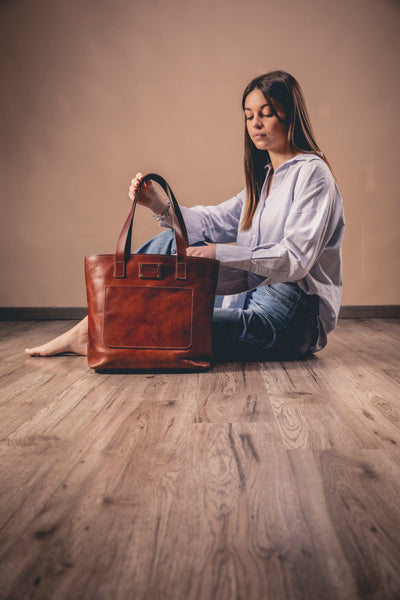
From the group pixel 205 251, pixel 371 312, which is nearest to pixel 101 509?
pixel 205 251

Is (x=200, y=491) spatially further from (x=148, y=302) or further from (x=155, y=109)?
(x=155, y=109)

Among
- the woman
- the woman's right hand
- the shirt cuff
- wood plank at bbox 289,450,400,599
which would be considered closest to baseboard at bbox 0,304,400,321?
the woman

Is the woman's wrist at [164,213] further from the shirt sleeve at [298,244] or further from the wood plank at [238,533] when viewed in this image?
the wood plank at [238,533]

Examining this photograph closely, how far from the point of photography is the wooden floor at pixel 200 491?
504mm

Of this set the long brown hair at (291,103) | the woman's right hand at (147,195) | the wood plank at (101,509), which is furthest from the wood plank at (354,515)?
the long brown hair at (291,103)

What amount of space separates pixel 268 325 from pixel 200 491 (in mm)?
905

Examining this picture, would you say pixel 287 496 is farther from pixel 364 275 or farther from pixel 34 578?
pixel 364 275

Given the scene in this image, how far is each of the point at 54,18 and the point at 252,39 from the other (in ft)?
4.10

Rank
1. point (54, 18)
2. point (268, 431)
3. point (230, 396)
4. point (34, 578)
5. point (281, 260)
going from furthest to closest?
point (54, 18)
point (281, 260)
point (230, 396)
point (268, 431)
point (34, 578)

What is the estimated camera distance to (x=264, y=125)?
1.54 m

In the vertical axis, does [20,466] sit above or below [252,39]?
below

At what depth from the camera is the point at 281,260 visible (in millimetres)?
1346

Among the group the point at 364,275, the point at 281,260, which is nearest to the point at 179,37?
the point at 364,275

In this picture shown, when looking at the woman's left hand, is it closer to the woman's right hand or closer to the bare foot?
the woman's right hand
